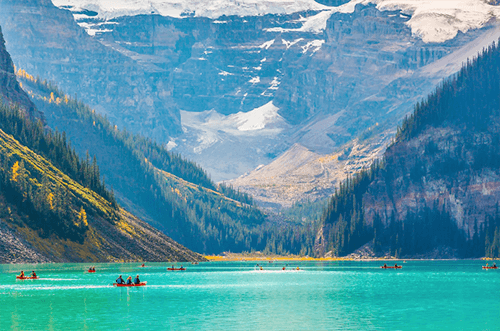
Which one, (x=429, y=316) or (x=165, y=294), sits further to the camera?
(x=165, y=294)

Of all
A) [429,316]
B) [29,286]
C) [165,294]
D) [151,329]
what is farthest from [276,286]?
[151,329]

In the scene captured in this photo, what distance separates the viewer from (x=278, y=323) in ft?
396

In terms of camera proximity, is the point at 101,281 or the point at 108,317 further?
the point at 101,281

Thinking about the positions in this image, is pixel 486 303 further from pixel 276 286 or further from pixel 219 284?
pixel 219 284

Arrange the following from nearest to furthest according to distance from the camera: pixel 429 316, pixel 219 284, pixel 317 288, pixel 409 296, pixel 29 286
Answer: pixel 429 316
pixel 409 296
pixel 29 286
pixel 317 288
pixel 219 284

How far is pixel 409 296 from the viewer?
530 ft

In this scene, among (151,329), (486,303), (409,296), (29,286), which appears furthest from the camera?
(29,286)

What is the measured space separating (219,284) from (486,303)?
71.1m

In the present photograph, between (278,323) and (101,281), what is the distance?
8005cm

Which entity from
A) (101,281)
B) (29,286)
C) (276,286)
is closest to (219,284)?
(276,286)

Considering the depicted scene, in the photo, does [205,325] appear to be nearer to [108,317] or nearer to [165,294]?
[108,317]

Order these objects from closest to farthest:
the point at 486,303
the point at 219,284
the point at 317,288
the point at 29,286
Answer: the point at 486,303
the point at 29,286
the point at 317,288
the point at 219,284

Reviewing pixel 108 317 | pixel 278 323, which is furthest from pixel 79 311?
pixel 278 323

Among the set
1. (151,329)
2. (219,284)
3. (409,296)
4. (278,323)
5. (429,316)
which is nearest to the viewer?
(151,329)
